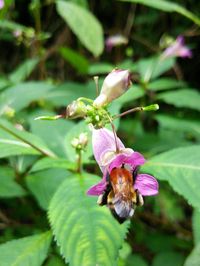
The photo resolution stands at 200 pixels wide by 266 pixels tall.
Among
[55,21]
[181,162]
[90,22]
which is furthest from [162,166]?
[55,21]

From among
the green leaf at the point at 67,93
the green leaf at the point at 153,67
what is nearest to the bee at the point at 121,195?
the green leaf at the point at 67,93

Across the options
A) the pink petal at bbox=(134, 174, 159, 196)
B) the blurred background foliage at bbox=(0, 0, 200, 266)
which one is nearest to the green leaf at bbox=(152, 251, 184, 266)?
the blurred background foliage at bbox=(0, 0, 200, 266)

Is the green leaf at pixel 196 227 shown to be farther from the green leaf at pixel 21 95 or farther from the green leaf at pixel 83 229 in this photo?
the green leaf at pixel 21 95

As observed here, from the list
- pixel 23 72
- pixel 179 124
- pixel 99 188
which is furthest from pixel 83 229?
pixel 23 72

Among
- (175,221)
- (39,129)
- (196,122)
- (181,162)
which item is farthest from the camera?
(175,221)

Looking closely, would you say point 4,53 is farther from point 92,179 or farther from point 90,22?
point 92,179
